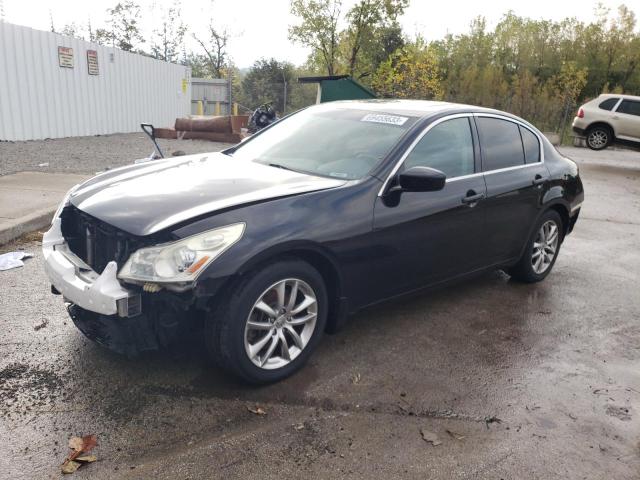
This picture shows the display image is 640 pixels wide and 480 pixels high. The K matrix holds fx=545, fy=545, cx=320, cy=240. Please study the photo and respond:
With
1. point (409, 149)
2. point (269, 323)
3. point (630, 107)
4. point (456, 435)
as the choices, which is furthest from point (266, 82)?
point (456, 435)

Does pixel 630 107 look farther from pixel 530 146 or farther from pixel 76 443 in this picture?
pixel 76 443

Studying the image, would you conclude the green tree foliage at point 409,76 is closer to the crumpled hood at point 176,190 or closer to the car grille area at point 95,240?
the crumpled hood at point 176,190

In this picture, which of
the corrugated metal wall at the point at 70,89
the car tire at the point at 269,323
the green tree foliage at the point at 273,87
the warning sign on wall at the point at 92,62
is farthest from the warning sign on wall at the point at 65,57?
the green tree foliage at the point at 273,87

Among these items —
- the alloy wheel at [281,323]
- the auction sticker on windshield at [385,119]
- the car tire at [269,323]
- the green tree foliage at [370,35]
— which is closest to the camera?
the car tire at [269,323]

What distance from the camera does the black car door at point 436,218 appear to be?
3.57 metres

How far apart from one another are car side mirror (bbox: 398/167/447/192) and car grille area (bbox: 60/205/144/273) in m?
1.66

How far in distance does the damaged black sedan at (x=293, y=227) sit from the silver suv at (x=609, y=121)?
1416 cm

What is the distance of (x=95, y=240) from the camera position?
10.1ft

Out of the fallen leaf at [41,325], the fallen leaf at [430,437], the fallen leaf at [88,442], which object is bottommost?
the fallen leaf at [41,325]

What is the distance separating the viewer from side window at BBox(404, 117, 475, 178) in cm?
382

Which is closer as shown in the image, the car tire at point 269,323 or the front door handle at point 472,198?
the car tire at point 269,323

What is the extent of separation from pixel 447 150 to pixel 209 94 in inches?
898

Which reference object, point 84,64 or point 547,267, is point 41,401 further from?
point 84,64

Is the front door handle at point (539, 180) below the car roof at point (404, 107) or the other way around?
below
